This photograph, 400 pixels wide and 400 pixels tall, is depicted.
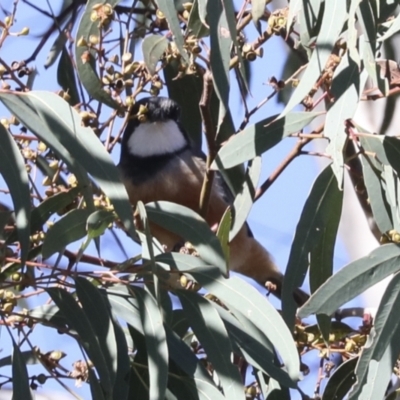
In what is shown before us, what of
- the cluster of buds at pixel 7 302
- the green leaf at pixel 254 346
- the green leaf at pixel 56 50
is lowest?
Answer: the green leaf at pixel 254 346

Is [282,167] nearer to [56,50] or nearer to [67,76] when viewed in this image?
[67,76]

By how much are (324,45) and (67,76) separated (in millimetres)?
1126

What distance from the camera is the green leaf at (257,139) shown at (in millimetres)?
1784

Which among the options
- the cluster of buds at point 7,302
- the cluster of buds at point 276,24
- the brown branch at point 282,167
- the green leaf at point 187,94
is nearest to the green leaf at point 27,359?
the cluster of buds at point 7,302

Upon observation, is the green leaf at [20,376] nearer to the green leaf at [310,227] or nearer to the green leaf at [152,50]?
the green leaf at [310,227]

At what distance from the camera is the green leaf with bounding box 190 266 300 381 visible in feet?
5.65

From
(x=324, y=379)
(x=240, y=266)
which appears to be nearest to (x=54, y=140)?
(x=324, y=379)

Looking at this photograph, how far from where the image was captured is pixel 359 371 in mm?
1683

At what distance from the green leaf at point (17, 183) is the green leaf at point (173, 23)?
36 cm

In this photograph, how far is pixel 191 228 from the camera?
6.00ft

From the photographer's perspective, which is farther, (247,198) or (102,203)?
(247,198)

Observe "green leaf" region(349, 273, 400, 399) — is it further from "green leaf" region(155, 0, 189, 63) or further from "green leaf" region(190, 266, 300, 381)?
"green leaf" region(155, 0, 189, 63)

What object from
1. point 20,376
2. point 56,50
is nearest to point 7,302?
point 20,376

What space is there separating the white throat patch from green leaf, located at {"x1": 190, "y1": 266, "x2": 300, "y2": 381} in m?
1.40
